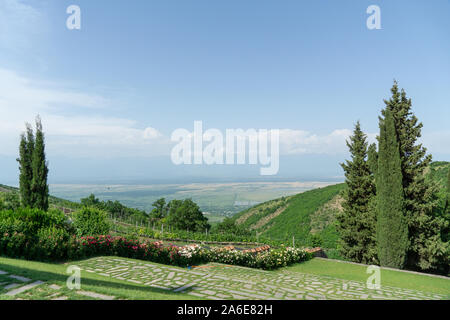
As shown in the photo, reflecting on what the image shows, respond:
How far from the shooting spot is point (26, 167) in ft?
51.4

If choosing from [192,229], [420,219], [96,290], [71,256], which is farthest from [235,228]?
[96,290]

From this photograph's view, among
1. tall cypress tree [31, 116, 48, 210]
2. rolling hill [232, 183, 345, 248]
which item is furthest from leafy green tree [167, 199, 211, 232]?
tall cypress tree [31, 116, 48, 210]

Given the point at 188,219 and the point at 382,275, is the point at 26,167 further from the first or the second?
the point at 382,275

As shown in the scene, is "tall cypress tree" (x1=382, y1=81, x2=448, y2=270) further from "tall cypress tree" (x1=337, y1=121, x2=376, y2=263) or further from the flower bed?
the flower bed

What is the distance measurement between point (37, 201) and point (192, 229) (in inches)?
467

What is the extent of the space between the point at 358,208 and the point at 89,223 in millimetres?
12626

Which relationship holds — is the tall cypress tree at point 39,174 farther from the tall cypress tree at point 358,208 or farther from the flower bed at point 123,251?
the tall cypress tree at point 358,208

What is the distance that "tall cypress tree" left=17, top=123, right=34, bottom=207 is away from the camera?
15.1 metres

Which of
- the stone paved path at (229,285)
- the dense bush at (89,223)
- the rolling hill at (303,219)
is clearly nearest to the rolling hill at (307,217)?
the rolling hill at (303,219)

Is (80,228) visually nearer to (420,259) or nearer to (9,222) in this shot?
(9,222)

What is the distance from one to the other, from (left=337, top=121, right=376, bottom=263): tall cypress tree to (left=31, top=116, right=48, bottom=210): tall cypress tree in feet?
55.4

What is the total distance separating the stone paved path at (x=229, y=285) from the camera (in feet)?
17.5

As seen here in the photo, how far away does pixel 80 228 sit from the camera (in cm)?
1026
